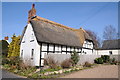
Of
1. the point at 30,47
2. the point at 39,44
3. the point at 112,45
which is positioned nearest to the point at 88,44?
the point at 112,45

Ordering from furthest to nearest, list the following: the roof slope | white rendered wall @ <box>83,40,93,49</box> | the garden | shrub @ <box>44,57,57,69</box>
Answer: the roof slope, white rendered wall @ <box>83,40,93,49</box>, shrub @ <box>44,57,57,69</box>, the garden

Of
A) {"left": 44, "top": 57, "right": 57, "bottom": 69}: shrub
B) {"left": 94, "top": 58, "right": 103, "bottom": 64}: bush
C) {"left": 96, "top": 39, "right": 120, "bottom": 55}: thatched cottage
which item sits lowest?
{"left": 94, "top": 58, "right": 103, "bottom": 64}: bush

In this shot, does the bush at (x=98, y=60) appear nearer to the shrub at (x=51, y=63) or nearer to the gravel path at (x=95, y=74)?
the gravel path at (x=95, y=74)

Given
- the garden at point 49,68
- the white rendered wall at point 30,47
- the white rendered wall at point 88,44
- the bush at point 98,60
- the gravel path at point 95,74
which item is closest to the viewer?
the gravel path at point 95,74

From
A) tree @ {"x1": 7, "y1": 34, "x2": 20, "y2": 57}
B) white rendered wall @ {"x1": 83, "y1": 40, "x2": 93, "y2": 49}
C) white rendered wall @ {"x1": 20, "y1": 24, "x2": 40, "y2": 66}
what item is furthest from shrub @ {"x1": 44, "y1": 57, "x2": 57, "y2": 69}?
tree @ {"x1": 7, "y1": 34, "x2": 20, "y2": 57}

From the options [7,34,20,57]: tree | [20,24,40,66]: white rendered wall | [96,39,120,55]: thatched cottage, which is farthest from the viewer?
[96,39,120,55]: thatched cottage

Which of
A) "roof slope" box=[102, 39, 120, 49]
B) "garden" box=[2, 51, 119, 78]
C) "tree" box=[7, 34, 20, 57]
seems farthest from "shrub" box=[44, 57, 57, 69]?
"roof slope" box=[102, 39, 120, 49]

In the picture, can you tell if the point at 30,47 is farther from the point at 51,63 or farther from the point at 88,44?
the point at 88,44

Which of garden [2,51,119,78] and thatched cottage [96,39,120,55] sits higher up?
thatched cottage [96,39,120,55]

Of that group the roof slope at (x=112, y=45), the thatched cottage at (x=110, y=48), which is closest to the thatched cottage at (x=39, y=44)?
the thatched cottage at (x=110, y=48)

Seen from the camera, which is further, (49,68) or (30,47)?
(30,47)

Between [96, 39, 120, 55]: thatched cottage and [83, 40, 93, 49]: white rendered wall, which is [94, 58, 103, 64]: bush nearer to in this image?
[83, 40, 93, 49]: white rendered wall

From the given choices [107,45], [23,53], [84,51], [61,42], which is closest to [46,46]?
[61,42]

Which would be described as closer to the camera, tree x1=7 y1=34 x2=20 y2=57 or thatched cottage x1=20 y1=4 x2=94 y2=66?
thatched cottage x1=20 y1=4 x2=94 y2=66
